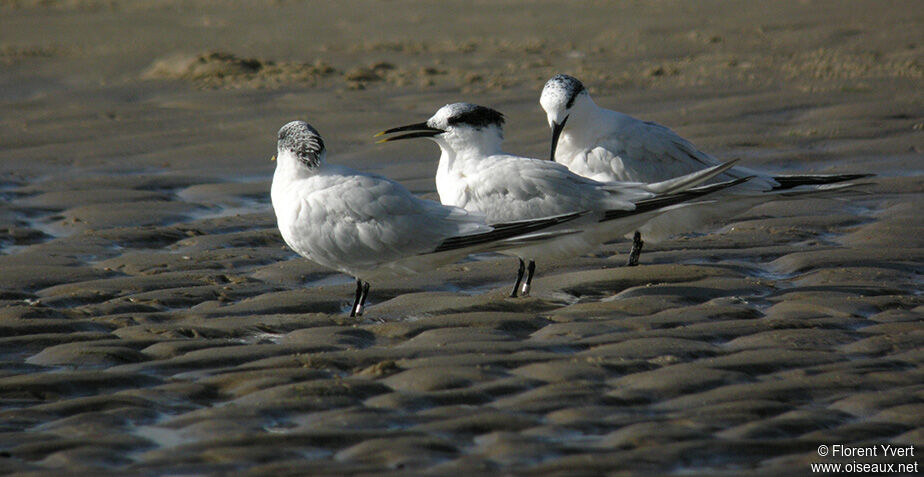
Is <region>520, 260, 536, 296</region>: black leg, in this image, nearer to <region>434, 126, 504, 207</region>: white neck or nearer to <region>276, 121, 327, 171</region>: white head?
<region>434, 126, 504, 207</region>: white neck

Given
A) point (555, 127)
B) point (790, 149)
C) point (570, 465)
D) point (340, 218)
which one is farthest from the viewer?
point (790, 149)

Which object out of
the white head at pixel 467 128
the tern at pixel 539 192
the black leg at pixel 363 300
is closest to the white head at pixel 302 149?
the white head at pixel 467 128

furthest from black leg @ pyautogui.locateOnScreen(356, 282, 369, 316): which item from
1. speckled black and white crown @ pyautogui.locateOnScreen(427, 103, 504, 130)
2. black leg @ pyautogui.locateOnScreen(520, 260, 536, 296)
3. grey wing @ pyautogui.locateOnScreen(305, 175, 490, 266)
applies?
speckled black and white crown @ pyautogui.locateOnScreen(427, 103, 504, 130)

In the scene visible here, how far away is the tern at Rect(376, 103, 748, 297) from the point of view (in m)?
5.15

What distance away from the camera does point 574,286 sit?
5.45 metres

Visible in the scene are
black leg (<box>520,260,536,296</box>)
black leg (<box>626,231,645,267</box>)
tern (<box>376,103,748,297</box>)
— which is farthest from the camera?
black leg (<box>626,231,645,267</box>)

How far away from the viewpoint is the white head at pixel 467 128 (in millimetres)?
5684

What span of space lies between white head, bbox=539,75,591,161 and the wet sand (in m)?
0.70

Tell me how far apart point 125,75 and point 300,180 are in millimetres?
5005

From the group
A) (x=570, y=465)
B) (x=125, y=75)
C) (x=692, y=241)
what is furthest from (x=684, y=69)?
(x=570, y=465)

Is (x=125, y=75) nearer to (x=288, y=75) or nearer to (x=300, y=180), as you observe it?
(x=288, y=75)

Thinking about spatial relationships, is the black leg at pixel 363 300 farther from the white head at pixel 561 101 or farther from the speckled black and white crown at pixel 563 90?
the speckled black and white crown at pixel 563 90

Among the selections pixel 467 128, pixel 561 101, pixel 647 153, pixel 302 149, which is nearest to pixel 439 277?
pixel 467 128

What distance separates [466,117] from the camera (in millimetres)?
5688
